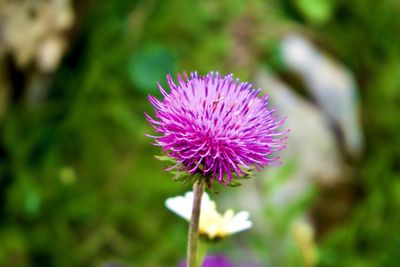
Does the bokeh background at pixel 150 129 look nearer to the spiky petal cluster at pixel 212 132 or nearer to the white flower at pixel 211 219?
the white flower at pixel 211 219

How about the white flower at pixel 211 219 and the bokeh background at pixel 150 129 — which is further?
the bokeh background at pixel 150 129

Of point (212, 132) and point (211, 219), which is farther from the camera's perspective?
point (211, 219)

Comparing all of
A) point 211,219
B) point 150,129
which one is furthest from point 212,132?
point 150,129

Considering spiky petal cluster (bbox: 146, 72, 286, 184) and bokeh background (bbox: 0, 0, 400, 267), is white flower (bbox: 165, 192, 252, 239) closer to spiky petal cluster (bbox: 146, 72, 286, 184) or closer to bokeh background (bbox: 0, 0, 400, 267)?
spiky petal cluster (bbox: 146, 72, 286, 184)

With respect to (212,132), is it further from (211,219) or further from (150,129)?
(150,129)

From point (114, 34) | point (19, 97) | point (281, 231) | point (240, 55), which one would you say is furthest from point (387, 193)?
point (19, 97)

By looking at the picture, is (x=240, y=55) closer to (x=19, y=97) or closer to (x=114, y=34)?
(x=114, y=34)

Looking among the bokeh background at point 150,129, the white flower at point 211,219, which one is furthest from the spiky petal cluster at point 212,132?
the bokeh background at point 150,129
